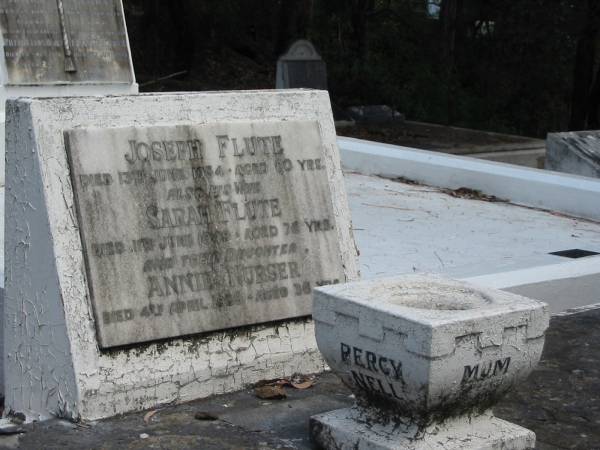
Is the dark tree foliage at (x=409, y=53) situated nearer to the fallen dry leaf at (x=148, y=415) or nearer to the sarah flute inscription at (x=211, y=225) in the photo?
the sarah flute inscription at (x=211, y=225)

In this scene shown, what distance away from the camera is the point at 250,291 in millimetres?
4609

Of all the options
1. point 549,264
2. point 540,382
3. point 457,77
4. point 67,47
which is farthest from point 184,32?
point 540,382

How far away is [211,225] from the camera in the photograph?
179 inches

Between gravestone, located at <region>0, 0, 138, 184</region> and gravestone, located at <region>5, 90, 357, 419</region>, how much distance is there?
5849 mm

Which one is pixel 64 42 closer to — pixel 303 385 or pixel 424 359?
pixel 303 385

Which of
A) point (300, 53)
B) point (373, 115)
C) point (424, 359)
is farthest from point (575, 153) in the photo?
point (373, 115)

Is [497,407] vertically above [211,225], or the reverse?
[211,225]

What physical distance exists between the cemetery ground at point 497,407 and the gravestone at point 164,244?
7.8 inches

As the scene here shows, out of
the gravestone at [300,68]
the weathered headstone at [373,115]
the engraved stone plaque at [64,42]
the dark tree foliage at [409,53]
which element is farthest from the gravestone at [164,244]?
the dark tree foliage at [409,53]

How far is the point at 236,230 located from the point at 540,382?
1586mm

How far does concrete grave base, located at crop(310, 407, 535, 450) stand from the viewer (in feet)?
11.8

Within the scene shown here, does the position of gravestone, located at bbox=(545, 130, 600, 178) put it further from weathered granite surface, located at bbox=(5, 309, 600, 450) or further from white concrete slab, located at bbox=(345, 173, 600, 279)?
weathered granite surface, located at bbox=(5, 309, 600, 450)

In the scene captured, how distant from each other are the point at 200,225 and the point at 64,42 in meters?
6.62

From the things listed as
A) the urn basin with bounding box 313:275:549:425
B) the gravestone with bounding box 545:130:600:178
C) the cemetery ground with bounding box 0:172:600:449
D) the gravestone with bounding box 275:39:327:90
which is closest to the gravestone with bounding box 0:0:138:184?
the cemetery ground with bounding box 0:172:600:449
